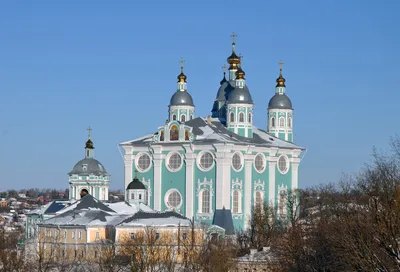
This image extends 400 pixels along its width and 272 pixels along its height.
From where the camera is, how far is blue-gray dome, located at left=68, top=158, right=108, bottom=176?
63.7m

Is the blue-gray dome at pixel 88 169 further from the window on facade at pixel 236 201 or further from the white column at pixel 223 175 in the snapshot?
the window on facade at pixel 236 201

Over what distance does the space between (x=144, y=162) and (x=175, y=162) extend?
2014mm

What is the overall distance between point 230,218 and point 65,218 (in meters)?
10.3

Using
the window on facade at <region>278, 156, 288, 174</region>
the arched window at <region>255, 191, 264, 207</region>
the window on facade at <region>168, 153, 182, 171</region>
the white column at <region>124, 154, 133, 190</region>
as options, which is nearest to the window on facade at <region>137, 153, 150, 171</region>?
the white column at <region>124, 154, 133, 190</region>

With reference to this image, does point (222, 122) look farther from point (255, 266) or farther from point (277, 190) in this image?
point (255, 266)

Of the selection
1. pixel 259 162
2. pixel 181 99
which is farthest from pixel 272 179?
pixel 181 99

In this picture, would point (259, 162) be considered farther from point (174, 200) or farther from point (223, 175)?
point (174, 200)

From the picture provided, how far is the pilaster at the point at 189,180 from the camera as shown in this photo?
65.2 m

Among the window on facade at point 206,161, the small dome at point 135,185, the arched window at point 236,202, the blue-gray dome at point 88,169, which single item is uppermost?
the window on facade at point 206,161

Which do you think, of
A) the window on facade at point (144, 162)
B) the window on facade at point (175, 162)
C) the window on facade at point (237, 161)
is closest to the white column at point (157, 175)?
the window on facade at point (175, 162)

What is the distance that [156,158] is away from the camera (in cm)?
6681

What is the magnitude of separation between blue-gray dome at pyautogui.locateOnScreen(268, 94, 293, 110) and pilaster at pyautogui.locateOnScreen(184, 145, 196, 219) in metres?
8.24

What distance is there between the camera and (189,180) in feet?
215

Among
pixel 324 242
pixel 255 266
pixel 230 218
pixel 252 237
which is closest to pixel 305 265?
pixel 324 242
